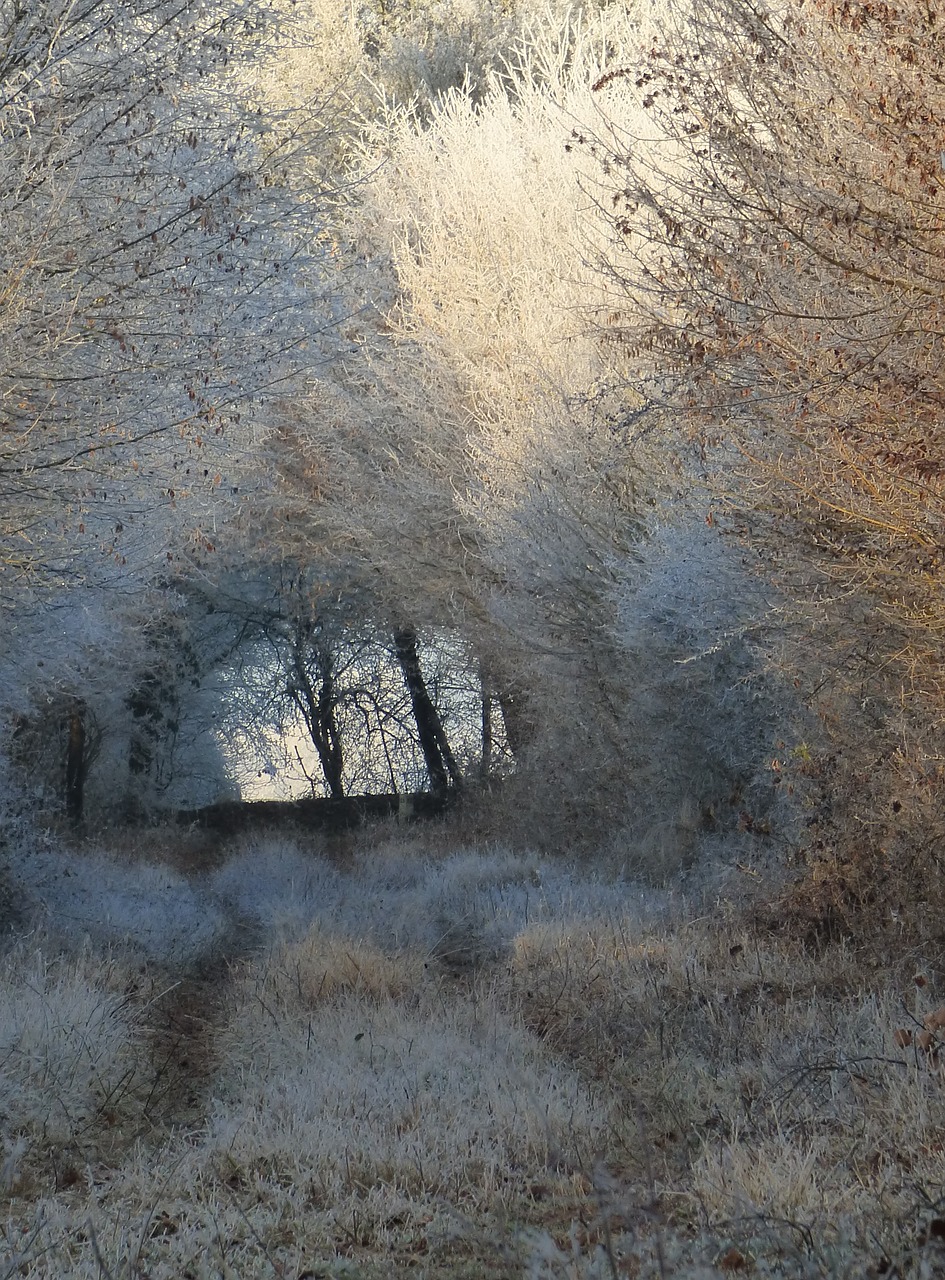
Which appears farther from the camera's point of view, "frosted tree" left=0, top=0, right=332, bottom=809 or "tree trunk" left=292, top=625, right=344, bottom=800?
"tree trunk" left=292, top=625, right=344, bottom=800

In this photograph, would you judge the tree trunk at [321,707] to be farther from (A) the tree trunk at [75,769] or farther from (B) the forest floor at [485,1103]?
(B) the forest floor at [485,1103]

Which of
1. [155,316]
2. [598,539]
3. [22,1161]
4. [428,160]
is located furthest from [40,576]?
[428,160]

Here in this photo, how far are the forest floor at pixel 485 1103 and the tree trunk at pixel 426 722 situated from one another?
11901 mm

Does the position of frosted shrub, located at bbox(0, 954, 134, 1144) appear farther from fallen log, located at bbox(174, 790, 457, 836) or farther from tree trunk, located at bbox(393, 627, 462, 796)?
tree trunk, located at bbox(393, 627, 462, 796)

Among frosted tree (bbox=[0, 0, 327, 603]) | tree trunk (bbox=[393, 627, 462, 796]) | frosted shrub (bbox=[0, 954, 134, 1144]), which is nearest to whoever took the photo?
frosted shrub (bbox=[0, 954, 134, 1144])

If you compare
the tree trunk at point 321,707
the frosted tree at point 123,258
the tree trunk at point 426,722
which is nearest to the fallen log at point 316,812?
the tree trunk at point 426,722

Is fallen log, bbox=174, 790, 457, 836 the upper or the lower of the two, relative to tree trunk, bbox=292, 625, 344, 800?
lower

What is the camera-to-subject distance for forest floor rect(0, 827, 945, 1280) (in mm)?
3986

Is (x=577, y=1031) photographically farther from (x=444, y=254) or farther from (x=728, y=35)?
(x=444, y=254)

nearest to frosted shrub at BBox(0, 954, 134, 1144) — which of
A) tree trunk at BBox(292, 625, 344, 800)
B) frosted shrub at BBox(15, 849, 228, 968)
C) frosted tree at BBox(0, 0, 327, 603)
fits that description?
frosted tree at BBox(0, 0, 327, 603)

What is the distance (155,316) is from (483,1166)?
5148 mm

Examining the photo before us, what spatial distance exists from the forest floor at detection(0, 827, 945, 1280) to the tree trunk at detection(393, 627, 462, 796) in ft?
39.0

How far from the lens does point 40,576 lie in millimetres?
8641

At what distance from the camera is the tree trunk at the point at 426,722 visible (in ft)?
73.4
